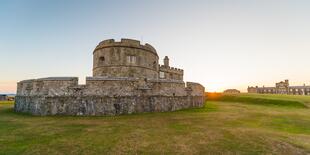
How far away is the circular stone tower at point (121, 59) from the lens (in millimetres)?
23016

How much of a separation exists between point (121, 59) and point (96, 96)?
8.62 metres

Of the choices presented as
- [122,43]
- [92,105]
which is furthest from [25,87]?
[122,43]

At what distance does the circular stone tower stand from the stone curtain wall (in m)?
7.14

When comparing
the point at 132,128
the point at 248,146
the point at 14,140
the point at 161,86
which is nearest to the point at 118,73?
the point at 161,86

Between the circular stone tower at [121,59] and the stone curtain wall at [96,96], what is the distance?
7144 millimetres

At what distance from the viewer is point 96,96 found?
15273 mm

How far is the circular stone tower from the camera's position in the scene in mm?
23016

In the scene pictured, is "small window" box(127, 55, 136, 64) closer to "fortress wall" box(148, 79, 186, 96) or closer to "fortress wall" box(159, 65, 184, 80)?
"fortress wall" box(148, 79, 186, 96)

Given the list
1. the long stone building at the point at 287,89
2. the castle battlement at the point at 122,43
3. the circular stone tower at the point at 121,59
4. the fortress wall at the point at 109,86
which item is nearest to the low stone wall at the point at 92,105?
the fortress wall at the point at 109,86

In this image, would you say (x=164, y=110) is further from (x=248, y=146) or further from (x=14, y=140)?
(x=14, y=140)

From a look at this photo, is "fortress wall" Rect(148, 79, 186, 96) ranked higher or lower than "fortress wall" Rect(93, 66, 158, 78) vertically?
lower

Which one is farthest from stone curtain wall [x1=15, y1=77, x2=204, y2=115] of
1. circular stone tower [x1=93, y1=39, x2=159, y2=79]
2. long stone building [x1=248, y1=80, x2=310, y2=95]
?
long stone building [x1=248, y1=80, x2=310, y2=95]

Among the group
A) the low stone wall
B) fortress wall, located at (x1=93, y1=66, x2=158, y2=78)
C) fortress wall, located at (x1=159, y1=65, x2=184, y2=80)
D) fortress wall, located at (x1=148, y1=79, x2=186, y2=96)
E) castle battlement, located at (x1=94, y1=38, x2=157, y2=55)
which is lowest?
the low stone wall

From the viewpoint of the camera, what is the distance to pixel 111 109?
15.3 metres
